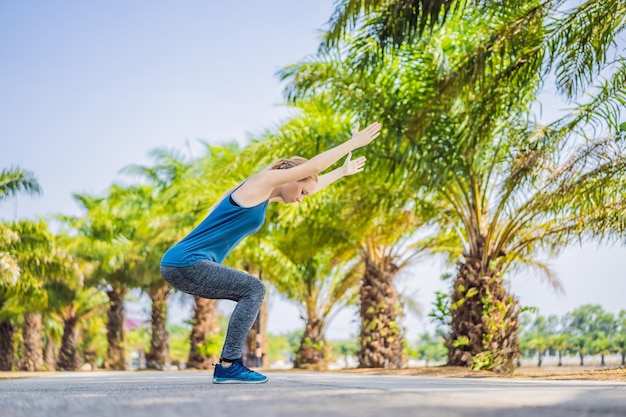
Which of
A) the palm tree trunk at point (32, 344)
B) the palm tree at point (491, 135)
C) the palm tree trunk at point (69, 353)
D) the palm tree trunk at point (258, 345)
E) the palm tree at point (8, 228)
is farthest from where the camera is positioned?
the palm tree trunk at point (69, 353)

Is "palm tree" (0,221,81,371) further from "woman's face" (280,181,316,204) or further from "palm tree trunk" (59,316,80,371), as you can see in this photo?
"woman's face" (280,181,316,204)

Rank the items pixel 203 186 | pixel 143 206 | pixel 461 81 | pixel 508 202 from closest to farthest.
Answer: pixel 461 81 → pixel 508 202 → pixel 203 186 → pixel 143 206

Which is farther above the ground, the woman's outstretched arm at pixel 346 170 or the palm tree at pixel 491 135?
the palm tree at pixel 491 135

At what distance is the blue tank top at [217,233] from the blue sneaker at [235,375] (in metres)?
0.71

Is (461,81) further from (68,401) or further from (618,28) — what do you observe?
(68,401)

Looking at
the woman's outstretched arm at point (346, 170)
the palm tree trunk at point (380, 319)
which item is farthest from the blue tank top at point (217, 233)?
the palm tree trunk at point (380, 319)

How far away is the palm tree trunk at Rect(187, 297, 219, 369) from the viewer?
71.3 feet

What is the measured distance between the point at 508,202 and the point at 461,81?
7.50ft

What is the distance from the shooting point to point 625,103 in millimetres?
10195

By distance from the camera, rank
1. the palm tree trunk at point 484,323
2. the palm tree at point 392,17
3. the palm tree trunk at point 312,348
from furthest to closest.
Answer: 1. the palm tree trunk at point 312,348
2. the palm tree trunk at point 484,323
3. the palm tree at point 392,17

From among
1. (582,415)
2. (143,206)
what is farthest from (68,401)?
(143,206)

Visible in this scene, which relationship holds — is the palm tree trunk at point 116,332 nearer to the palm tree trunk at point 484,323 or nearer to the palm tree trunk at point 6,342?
the palm tree trunk at point 6,342

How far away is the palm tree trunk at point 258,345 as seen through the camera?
20.9 meters

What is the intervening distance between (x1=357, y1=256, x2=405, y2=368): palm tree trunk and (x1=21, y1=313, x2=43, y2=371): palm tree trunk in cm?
1528
